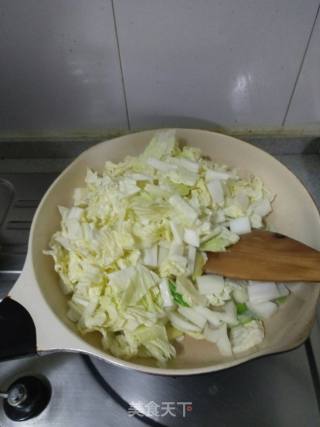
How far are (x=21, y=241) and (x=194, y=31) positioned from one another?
31.7 inches

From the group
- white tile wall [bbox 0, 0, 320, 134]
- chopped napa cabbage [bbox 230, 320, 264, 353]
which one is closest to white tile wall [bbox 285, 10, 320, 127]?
white tile wall [bbox 0, 0, 320, 134]

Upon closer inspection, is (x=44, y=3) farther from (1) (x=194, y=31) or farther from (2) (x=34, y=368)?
(2) (x=34, y=368)

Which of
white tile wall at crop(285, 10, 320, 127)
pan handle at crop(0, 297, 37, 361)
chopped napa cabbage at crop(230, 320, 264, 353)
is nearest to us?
pan handle at crop(0, 297, 37, 361)

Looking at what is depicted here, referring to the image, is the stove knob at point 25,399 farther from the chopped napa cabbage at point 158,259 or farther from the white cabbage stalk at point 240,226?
the white cabbage stalk at point 240,226

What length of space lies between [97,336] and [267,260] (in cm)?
48

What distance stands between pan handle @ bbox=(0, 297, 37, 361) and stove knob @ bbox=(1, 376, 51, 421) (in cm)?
11

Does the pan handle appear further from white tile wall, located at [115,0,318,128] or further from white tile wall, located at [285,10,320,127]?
white tile wall, located at [285,10,320,127]

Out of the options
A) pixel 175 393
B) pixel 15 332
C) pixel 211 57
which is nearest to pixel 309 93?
pixel 211 57

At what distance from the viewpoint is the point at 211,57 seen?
40.5 inches

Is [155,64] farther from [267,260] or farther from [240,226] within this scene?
[267,260]

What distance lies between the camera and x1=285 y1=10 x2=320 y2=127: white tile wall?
101cm

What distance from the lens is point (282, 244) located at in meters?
0.94

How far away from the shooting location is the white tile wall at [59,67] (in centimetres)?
94

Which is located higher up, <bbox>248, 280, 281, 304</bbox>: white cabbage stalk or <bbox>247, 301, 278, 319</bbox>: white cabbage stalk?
<bbox>248, 280, 281, 304</bbox>: white cabbage stalk
